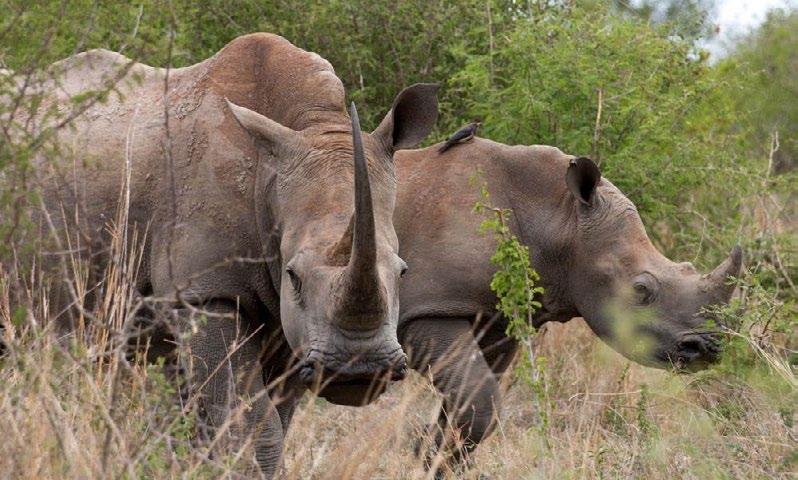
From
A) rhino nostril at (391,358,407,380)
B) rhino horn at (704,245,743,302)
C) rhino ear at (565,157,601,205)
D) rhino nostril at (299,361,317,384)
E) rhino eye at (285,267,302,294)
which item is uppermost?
rhino eye at (285,267,302,294)

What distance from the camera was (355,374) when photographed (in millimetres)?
5809

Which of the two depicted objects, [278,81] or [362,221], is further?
[278,81]

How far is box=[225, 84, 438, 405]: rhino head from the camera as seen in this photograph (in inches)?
226

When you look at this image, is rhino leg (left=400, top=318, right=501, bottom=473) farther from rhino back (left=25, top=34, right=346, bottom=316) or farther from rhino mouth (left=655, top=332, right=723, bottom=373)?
rhino back (left=25, top=34, right=346, bottom=316)

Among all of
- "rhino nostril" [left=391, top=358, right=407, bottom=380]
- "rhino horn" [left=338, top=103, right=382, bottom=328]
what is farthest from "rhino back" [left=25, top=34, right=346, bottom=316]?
"rhino nostril" [left=391, top=358, right=407, bottom=380]

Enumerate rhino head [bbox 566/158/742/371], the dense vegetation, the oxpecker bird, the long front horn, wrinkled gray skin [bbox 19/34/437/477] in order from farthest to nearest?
1. the oxpecker bird
2. rhino head [bbox 566/158/742/371]
3. the dense vegetation
4. wrinkled gray skin [bbox 19/34/437/477]
5. the long front horn

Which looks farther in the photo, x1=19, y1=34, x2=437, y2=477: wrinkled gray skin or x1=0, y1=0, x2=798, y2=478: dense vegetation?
x1=0, y1=0, x2=798, y2=478: dense vegetation

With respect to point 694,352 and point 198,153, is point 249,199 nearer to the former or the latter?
point 198,153

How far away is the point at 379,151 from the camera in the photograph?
673 centimetres

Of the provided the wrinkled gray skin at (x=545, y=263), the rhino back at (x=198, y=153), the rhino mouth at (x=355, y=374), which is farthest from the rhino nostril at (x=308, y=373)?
the wrinkled gray skin at (x=545, y=263)

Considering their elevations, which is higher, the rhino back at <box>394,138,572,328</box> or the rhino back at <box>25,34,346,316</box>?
the rhino back at <box>25,34,346,316</box>

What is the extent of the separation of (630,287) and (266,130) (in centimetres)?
233

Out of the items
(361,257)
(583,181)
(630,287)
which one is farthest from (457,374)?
(361,257)

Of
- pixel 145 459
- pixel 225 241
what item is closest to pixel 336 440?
pixel 225 241
